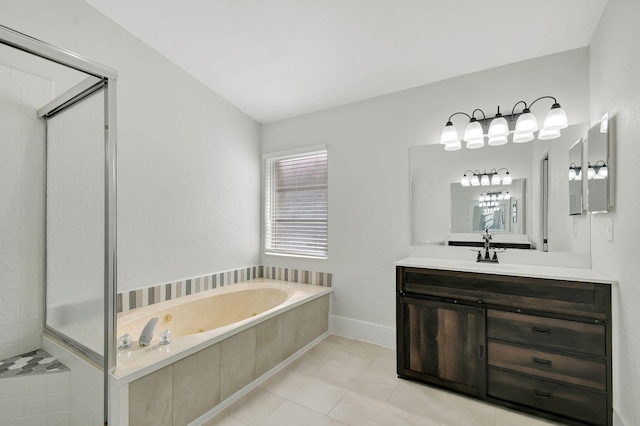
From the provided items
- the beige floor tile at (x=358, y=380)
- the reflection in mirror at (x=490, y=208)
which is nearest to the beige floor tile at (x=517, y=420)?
the beige floor tile at (x=358, y=380)

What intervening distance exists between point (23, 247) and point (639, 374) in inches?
142

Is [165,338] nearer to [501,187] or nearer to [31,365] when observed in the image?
[31,365]

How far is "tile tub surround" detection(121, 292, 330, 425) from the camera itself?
5.22 ft

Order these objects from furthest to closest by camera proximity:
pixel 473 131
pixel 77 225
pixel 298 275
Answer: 1. pixel 298 275
2. pixel 473 131
3. pixel 77 225

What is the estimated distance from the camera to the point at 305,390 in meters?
2.21

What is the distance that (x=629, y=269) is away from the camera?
1546 mm

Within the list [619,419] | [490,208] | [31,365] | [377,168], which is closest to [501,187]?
[490,208]

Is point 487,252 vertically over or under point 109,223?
under

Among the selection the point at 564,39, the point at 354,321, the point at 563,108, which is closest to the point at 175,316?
the point at 354,321

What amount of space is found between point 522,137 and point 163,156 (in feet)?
9.87

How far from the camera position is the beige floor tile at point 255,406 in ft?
6.24

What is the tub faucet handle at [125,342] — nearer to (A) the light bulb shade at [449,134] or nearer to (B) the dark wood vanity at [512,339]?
(B) the dark wood vanity at [512,339]

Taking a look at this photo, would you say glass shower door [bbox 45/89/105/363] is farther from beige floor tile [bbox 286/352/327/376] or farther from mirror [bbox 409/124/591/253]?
mirror [bbox 409/124/591/253]

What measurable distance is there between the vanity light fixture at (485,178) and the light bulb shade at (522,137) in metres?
0.24
